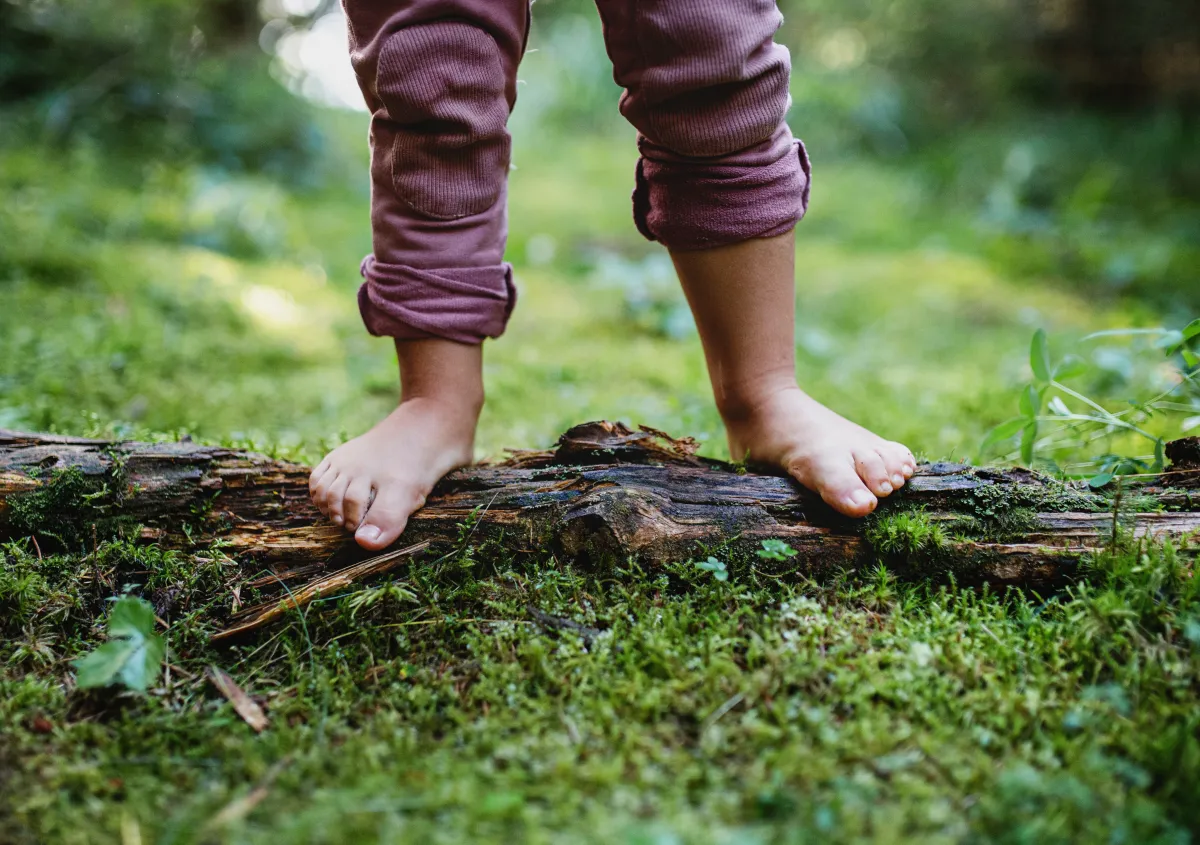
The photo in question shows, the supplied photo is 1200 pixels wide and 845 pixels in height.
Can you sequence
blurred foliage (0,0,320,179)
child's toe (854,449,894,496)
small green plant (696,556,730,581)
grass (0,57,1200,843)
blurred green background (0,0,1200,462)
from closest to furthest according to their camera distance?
grass (0,57,1200,843) → small green plant (696,556,730,581) → child's toe (854,449,894,496) → blurred green background (0,0,1200,462) → blurred foliage (0,0,320,179)

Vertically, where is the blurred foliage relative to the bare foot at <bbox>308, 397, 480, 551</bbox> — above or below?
above

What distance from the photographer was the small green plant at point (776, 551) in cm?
113

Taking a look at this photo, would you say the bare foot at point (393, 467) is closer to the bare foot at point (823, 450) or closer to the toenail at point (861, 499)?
the bare foot at point (823, 450)

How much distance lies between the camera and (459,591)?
1.14 m

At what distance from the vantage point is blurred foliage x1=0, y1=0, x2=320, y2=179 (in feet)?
12.9

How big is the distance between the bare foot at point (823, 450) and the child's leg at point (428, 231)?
501 mm

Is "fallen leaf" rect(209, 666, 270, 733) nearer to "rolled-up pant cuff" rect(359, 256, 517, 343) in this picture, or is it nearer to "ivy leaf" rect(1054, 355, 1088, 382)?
"rolled-up pant cuff" rect(359, 256, 517, 343)

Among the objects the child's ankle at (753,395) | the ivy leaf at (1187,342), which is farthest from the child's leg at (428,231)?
the ivy leaf at (1187,342)

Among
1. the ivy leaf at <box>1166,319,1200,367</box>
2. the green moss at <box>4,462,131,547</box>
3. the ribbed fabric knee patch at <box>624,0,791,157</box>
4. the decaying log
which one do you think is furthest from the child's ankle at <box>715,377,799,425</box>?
the green moss at <box>4,462,131,547</box>

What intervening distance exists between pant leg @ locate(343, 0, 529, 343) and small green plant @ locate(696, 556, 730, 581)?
1.93 ft

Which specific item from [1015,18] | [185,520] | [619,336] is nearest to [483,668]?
[185,520]

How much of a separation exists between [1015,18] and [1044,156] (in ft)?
4.96

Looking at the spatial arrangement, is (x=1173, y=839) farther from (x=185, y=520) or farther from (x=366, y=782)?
(x=185, y=520)

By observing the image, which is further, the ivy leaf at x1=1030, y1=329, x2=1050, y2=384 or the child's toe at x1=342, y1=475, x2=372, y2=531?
the ivy leaf at x1=1030, y1=329, x2=1050, y2=384
